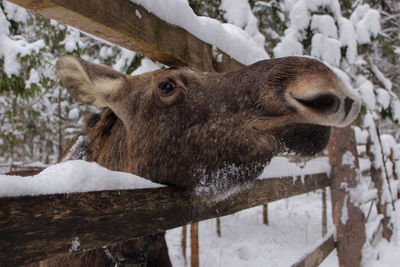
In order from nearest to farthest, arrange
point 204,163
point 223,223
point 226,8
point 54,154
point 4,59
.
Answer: point 204,163
point 4,59
point 226,8
point 223,223
point 54,154

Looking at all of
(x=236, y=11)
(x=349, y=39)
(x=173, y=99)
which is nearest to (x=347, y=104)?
(x=173, y=99)

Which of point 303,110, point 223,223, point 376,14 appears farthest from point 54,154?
point 303,110

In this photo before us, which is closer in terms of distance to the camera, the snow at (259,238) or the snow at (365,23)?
the snow at (259,238)

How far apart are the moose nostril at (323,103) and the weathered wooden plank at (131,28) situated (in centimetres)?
104

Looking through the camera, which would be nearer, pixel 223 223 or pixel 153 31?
pixel 153 31

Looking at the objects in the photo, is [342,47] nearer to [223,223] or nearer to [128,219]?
[223,223]

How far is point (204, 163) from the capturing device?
1.72m

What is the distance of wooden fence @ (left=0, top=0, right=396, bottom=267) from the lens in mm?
966

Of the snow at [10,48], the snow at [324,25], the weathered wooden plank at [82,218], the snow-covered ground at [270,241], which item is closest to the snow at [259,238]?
the snow-covered ground at [270,241]

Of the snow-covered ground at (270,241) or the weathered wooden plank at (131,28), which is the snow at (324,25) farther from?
the weathered wooden plank at (131,28)

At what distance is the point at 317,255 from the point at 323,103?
2.13 meters

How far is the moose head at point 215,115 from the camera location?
57.6 inches

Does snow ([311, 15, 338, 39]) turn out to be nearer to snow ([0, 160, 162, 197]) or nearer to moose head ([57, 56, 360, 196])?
moose head ([57, 56, 360, 196])

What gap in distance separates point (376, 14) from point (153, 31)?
9.10 meters
